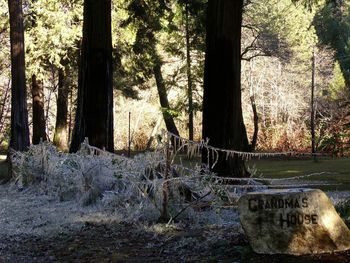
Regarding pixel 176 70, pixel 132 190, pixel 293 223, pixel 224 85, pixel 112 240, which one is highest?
pixel 176 70

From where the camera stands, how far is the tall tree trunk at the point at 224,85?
36.3ft

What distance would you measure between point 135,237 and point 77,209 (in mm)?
2094

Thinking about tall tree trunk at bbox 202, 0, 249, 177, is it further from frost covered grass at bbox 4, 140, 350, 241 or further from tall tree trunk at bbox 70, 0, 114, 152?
tall tree trunk at bbox 70, 0, 114, 152

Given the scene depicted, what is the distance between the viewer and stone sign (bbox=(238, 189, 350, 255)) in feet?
18.4

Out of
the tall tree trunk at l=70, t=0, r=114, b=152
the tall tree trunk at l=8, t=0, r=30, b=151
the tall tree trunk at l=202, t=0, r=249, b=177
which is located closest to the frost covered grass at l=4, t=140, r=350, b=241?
the tall tree trunk at l=202, t=0, r=249, b=177

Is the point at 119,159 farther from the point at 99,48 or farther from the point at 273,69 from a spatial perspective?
the point at 273,69

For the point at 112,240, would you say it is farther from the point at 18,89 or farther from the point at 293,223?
the point at 18,89

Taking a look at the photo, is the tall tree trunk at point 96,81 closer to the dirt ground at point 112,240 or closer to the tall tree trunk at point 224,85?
the tall tree trunk at point 224,85

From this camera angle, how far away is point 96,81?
540 inches

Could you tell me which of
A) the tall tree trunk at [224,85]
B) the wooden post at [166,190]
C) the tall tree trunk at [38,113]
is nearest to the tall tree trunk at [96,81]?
the tall tree trunk at [224,85]

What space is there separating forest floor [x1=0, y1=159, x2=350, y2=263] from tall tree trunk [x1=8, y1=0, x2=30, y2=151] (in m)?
7.22

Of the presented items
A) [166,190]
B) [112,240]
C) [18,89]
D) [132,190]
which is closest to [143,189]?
[132,190]

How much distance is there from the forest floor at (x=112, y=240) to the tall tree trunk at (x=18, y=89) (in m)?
7.22

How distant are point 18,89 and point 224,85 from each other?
7.62 metres
